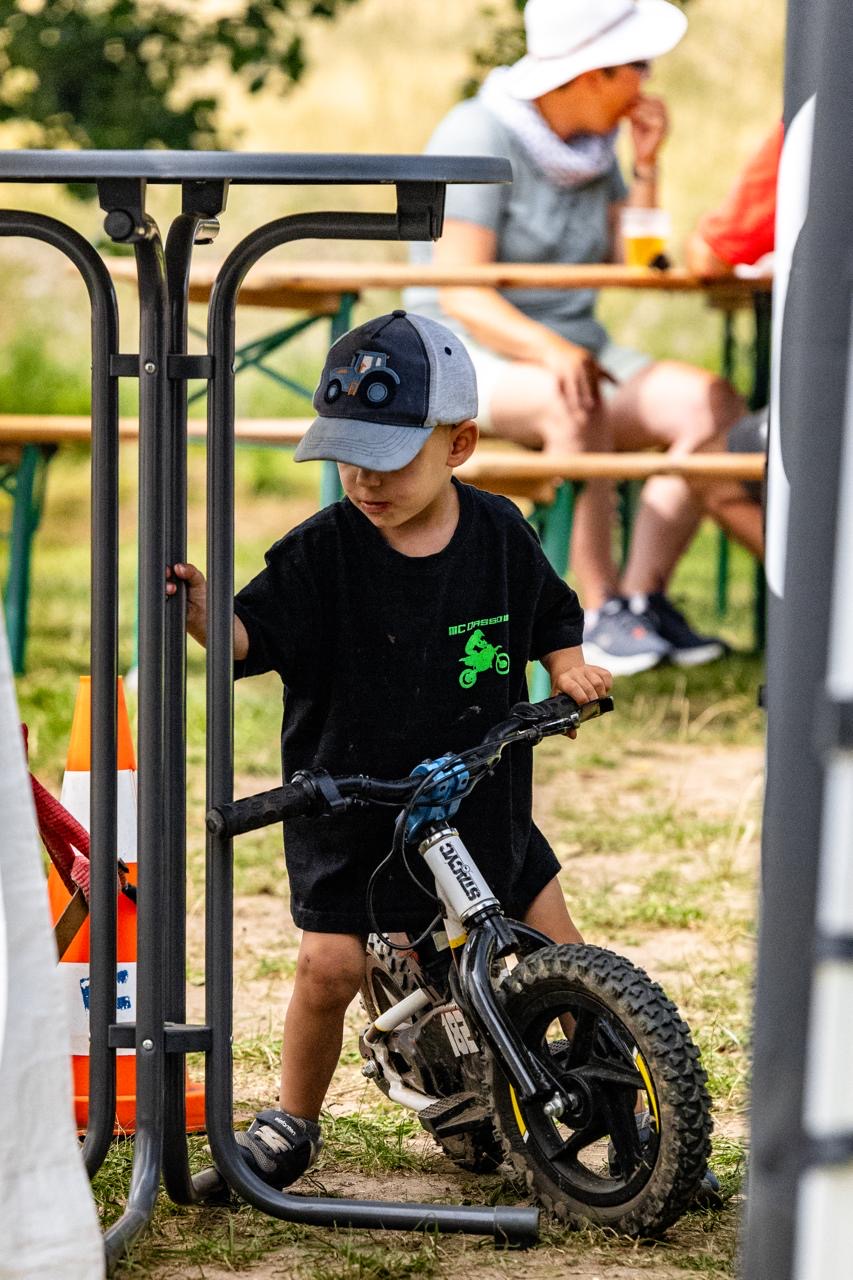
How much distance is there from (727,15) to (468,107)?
676 cm

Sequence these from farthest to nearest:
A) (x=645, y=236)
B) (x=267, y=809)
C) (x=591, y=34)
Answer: (x=645, y=236) < (x=591, y=34) < (x=267, y=809)

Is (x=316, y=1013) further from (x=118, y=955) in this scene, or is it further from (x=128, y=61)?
(x=128, y=61)

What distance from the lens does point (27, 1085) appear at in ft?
6.10

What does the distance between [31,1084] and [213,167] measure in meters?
0.99

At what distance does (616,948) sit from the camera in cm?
373

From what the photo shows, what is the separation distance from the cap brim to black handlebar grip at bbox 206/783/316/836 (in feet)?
1.37

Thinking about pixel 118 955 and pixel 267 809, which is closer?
pixel 267 809

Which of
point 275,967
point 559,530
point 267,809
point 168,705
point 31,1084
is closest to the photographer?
point 31,1084

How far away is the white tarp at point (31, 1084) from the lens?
184 cm

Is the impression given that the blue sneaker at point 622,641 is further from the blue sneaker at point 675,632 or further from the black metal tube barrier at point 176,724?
the black metal tube barrier at point 176,724

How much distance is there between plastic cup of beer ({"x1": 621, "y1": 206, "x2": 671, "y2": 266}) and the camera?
564cm

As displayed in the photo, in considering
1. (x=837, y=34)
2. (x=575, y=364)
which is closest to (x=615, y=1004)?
(x=837, y=34)

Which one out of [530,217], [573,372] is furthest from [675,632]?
[530,217]

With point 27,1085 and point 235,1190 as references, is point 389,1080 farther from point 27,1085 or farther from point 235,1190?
point 27,1085
